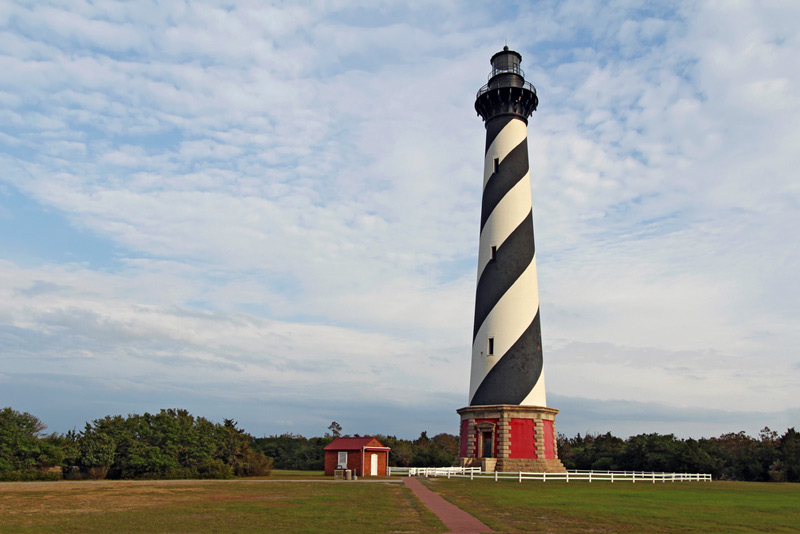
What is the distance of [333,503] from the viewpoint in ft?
56.1

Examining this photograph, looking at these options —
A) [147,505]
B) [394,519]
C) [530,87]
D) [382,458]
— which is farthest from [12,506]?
[530,87]

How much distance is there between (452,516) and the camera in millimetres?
14148

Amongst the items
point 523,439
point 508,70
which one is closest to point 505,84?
point 508,70

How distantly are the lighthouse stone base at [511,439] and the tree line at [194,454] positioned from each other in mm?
10274

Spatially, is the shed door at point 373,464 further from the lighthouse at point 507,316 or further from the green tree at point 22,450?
the green tree at point 22,450

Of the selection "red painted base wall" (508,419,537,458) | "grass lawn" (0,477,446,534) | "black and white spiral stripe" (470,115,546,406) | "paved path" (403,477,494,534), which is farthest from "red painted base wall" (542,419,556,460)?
"paved path" (403,477,494,534)

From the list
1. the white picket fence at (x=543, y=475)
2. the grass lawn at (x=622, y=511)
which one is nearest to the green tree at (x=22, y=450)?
the white picket fence at (x=543, y=475)

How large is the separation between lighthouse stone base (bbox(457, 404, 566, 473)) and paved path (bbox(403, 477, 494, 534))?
41.6ft

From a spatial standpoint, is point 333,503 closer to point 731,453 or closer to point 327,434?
point 731,453

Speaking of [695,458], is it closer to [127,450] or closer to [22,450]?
[127,450]

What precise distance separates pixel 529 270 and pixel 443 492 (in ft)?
56.8

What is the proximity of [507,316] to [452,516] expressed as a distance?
2146cm

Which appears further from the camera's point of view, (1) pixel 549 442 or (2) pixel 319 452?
(2) pixel 319 452

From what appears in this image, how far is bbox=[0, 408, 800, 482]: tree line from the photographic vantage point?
97.8ft
